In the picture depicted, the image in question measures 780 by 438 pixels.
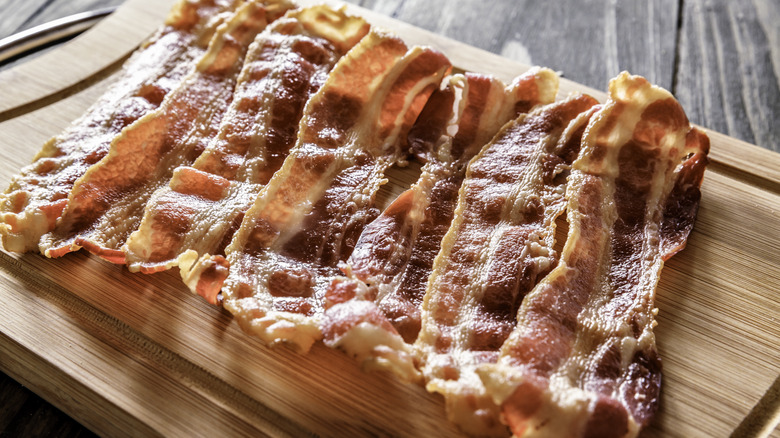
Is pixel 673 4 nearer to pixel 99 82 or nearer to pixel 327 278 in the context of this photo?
pixel 327 278

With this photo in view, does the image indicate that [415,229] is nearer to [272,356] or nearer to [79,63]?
[272,356]

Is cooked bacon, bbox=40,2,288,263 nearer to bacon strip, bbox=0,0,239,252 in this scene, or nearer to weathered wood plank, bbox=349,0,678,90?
bacon strip, bbox=0,0,239,252

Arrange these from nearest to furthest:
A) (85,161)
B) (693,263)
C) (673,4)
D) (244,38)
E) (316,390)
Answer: (316,390) → (693,263) → (85,161) → (244,38) → (673,4)

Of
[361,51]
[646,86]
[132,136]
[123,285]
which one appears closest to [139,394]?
[123,285]

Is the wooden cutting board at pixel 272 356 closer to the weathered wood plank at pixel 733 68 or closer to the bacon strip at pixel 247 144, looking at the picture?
the bacon strip at pixel 247 144

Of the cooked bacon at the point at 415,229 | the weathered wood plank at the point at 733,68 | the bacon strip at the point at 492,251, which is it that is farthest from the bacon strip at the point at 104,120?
the weathered wood plank at the point at 733,68

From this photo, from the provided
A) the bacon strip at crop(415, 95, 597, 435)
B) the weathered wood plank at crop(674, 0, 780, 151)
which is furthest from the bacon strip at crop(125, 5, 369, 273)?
the weathered wood plank at crop(674, 0, 780, 151)

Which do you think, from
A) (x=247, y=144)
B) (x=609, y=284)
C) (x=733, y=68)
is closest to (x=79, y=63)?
(x=247, y=144)
